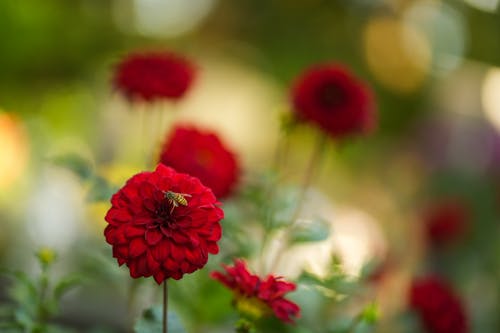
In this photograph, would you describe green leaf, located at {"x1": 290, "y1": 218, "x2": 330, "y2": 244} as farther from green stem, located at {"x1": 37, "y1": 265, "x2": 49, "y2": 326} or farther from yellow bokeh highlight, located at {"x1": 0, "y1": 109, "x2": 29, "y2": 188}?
yellow bokeh highlight, located at {"x1": 0, "y1": 109, "x2": 29, "y2": 188}

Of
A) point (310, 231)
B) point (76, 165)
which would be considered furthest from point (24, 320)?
point (310, 231)

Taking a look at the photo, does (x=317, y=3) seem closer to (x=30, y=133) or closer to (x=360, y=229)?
(x=360, y=229)

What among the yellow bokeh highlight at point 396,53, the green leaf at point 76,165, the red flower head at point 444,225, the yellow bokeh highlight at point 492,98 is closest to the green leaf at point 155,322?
the green leaf at point 76,165

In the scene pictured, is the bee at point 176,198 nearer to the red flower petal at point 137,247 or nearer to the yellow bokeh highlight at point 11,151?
the red flower petal at point 137,247

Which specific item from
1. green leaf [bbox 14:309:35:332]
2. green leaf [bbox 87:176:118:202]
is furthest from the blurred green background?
green leaf [bbox 14:309:35:332]

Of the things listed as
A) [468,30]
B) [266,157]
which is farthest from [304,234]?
[266,157]

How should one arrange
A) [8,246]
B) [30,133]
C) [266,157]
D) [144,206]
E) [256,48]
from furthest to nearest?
[256,48], [266,157], [30,133], [8,246], [144,206]

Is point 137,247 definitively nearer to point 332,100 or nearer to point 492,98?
point 332,100
